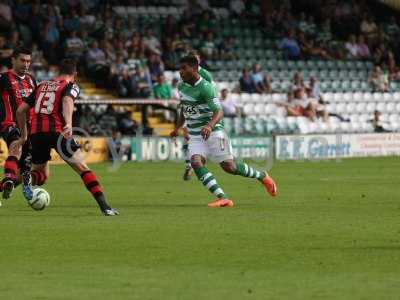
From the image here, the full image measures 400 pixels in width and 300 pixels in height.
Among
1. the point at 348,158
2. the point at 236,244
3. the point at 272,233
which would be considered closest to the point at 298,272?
the point at 236,244

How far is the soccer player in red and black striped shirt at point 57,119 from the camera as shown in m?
14.3

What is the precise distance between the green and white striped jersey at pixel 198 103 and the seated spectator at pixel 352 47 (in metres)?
24.1

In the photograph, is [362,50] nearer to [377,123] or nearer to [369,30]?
[369,30]

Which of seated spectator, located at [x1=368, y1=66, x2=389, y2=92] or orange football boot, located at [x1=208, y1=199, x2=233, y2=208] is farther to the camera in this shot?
seated spectator, located at [x1=368, y1=66, x2=389, y2=92]

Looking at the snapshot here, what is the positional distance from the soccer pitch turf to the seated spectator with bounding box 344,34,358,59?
2060 cm

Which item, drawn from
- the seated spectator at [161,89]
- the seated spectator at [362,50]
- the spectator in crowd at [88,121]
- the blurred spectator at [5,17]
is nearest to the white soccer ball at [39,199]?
the spectator in crowd at [88,121]

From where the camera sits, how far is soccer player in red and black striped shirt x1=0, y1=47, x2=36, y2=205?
15641 mm

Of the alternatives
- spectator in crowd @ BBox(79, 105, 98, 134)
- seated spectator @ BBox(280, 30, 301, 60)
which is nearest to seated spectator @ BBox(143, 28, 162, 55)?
spectator in crowd @ BBox(79, 105, 98, 134)

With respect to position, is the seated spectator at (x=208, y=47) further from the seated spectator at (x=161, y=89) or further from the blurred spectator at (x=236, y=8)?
the seated spectator at (x=161, y=89)

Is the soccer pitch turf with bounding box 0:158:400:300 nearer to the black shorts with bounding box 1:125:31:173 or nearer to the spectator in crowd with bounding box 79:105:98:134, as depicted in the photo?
the black shorts with bounding box 1:125:31:173

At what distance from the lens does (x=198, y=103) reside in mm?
16312

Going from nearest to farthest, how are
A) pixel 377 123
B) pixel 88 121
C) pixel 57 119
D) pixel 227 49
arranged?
pixel 57 119
pixel 88 121
pixel 377 123
pixel 227 49

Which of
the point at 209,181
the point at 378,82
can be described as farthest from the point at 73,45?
the point at 209,181

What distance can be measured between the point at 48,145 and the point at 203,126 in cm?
246
